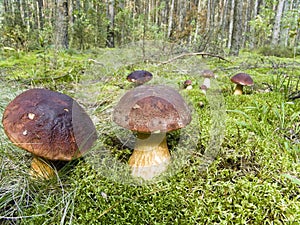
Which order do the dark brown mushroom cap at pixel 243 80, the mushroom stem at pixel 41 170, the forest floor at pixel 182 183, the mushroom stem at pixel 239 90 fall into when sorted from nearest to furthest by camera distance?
the forest floor at pixel 182 183, the mushroom stem at pixel 41 170, the dark brown mushroom cap at pixel 243 80, the mushroom stem at pixel 239 90

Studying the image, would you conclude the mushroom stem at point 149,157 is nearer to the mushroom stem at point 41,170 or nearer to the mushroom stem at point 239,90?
the mushroom stem at point 41,170

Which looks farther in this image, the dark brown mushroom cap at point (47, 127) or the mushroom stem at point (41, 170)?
the mushroom stem at point (41, 170)

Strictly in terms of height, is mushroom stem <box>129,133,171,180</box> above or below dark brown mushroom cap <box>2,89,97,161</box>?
below

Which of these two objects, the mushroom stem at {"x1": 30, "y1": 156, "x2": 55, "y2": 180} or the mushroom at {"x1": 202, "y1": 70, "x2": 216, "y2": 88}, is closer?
the mushroom stem at {"x1": 30, "y1": 156, "x2": 55, "y2": 180}

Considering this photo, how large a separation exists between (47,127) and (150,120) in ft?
1.95

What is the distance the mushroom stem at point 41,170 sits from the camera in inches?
57.9

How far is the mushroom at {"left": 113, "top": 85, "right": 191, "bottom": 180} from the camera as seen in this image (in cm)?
137

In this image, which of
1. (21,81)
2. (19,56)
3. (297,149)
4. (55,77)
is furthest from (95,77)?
(297,149)

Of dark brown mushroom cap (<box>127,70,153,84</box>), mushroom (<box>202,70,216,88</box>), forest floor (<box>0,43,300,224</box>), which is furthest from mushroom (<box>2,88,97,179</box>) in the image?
mushroom (<box>202,70,216,88</box>)

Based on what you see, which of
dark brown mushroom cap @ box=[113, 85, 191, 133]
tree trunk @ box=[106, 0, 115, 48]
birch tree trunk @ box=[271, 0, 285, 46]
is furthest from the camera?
birch tree trunk @ box=[271, 0, 285, 46]

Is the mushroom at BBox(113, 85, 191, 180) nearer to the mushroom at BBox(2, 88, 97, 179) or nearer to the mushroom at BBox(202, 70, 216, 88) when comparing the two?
the mushroom at BBox(2, 88, 97, 179)

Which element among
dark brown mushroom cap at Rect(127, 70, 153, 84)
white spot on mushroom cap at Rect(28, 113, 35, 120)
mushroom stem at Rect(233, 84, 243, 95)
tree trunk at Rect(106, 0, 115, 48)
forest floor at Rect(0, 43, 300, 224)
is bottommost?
forest floor at Rect(0, 43, 300, 224)

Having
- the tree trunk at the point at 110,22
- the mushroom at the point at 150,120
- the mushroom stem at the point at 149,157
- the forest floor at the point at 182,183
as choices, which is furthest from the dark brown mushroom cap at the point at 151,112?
the tree trunk at the point at 110,22

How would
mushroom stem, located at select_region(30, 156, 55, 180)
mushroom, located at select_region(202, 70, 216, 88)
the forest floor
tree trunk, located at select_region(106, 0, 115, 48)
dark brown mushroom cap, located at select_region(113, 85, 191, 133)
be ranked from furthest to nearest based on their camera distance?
tree trunk, located at select_region(106, 0, 115, 48) < mushroom, located at select_region(202, 70, 216, 88) < mushroom stem, located at select_region(30, 156, 55, 180) < dark brown mushroom cap, located at select_region(113, 85, 191, 133) < the forest floor
